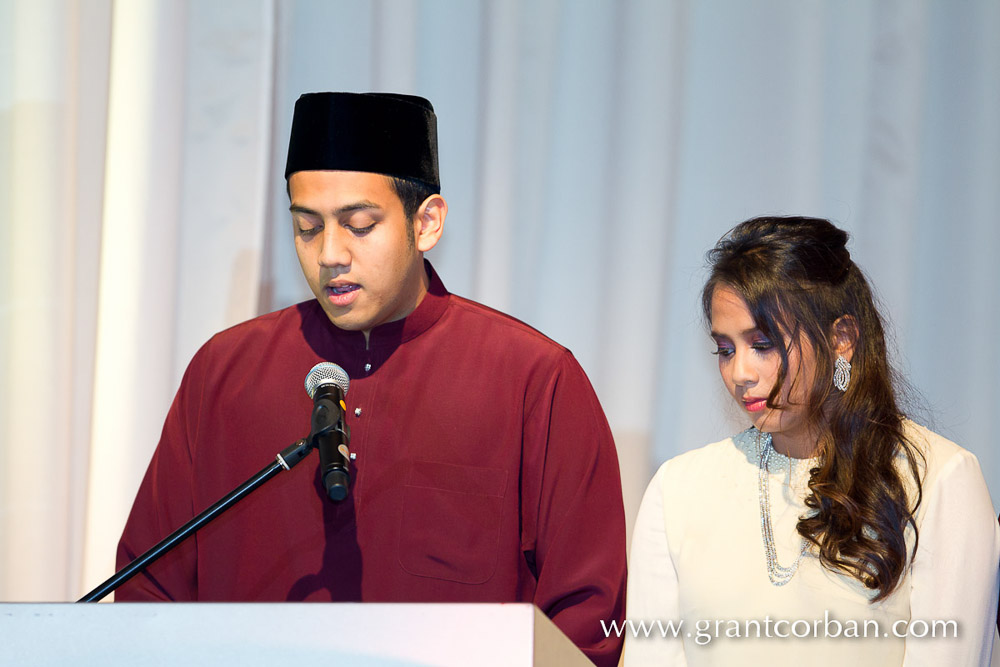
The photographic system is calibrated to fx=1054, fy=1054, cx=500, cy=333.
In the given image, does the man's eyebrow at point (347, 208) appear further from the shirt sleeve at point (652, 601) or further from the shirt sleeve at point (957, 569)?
the shirt sleeve at point (957, 569)

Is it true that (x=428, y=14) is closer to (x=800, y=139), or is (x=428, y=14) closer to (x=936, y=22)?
(x=800, y=139)

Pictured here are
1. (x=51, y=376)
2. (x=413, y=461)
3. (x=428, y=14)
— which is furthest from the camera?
(x=428, y=14)

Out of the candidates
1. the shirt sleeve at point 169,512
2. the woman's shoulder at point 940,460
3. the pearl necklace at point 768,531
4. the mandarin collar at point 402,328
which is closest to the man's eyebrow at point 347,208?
the mandarin collar at point 402,328

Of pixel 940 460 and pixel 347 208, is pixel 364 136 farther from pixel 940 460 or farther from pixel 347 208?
pixel 940 460

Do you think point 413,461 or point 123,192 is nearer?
point 413,461

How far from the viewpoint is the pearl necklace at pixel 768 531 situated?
1850 millimetres

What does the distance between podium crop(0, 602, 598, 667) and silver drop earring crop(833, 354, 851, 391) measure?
0.99 meters

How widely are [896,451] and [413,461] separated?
2.94ft

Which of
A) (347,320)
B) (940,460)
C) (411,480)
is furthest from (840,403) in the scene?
(347,320)

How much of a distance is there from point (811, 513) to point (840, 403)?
0.20m

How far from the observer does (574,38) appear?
260 centimetres

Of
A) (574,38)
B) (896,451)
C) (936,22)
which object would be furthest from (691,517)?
(936,22)

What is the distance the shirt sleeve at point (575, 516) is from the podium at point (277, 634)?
2.96ft

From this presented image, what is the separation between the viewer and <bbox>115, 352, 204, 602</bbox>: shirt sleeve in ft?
7.00
